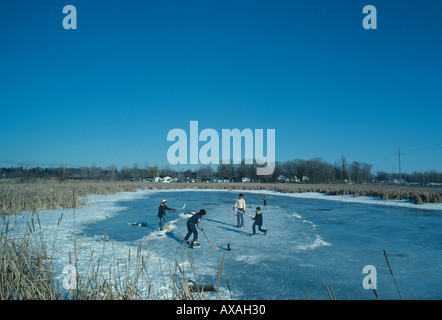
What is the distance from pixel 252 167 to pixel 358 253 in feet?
330

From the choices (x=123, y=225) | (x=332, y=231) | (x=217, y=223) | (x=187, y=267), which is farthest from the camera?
(x=217, y=223)

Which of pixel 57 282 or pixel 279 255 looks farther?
pixel 279 255

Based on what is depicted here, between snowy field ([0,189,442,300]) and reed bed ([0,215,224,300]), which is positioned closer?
reed bed ([0,215,224,300])

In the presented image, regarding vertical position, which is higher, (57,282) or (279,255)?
(57,282)

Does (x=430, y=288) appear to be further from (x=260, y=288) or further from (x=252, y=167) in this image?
(x=252, y=167)

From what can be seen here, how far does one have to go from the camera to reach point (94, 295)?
11.9ft

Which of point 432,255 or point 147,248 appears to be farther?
point 147,248

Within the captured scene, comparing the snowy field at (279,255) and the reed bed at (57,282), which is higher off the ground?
the reed bed at (57,282)

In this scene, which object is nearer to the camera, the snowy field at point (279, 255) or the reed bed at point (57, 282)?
the reed bed at point (57, 282)

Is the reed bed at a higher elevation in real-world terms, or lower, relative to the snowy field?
higher
